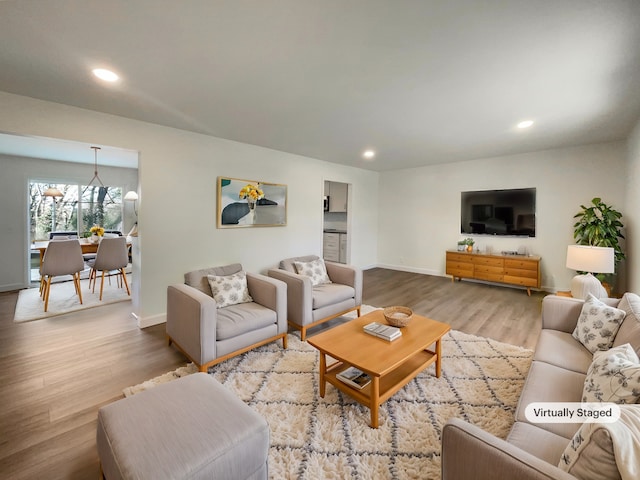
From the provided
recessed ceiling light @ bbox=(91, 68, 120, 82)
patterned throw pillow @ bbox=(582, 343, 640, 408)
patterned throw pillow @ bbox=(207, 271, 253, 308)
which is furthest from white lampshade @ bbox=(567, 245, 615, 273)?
recessed ceiling light @ bbox=(91, 68, 120, 82)

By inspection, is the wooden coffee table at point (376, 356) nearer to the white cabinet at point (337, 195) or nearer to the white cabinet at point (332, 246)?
the white cabinet at point (332, 246)

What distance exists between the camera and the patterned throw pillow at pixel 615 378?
1.08m

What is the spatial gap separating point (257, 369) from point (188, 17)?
2502 mm

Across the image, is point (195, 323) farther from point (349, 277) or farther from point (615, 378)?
point (615, 378)

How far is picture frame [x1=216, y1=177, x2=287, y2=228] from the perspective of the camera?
3.92m

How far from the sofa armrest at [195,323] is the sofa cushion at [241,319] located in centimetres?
11

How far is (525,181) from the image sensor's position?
491 centimetres

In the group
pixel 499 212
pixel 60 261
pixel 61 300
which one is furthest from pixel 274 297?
pixel 499 212

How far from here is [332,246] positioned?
6969mm

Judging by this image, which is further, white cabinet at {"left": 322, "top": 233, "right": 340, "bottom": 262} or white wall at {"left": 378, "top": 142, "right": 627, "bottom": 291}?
white cabinet at {"left": 322, "top": 233, "right": 340, "bottom": 262}

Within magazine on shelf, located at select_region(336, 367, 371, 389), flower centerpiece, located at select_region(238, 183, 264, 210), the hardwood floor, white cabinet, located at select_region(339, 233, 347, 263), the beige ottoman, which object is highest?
flower centerpiece, located at select_region(238, 183, 264, 210)

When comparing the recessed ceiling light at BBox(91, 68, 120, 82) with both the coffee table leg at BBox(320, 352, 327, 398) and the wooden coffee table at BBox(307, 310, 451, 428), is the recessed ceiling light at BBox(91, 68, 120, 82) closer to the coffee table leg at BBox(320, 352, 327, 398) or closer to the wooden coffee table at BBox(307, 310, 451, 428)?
the wooden coffee table at BBox(307, 310, 451, 428)

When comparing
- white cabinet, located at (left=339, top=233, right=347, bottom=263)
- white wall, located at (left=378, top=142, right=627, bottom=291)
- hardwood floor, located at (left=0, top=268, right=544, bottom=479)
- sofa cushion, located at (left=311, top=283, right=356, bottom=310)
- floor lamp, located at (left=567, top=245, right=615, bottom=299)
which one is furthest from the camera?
white cabinet, located at (left=339, top=233, right=347, bottom=263)

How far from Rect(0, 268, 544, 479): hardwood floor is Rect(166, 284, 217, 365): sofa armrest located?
31 centimetres
